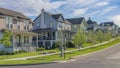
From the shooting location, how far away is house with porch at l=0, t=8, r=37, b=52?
153 feet

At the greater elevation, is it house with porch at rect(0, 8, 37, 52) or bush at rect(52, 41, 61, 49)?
house with porch at rect(0, 8, 37, 52)

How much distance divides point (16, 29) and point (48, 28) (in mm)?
19986

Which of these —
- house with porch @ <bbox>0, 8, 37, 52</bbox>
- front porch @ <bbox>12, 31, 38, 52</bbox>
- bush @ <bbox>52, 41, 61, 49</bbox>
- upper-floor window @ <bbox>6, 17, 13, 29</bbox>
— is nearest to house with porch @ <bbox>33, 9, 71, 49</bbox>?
bush @ <bbox>52, 41, 61, 49</bbox>

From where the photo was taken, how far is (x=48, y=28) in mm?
70688

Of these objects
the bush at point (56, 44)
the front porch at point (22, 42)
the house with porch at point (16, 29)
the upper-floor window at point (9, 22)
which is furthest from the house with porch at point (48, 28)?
the upper-floor window at point (9, 22)

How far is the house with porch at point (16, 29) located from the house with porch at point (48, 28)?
1059 centimetres

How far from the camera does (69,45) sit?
66.3m

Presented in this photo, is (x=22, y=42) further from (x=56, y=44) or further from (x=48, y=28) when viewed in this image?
(x=48, y=28)

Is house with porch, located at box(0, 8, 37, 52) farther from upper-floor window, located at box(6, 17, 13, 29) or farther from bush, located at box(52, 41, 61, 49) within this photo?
bush, located at box(52, 41, 61, 49)

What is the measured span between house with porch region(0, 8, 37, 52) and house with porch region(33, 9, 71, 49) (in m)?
10.6

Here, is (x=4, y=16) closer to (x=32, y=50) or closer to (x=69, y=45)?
(x=32, y=50)

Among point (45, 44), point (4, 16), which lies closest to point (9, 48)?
point (4, 16)

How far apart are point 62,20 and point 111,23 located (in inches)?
3373

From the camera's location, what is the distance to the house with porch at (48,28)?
2645 inches
